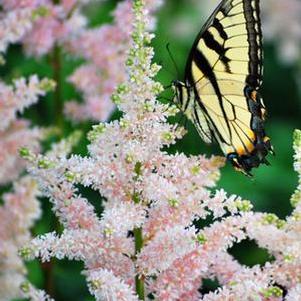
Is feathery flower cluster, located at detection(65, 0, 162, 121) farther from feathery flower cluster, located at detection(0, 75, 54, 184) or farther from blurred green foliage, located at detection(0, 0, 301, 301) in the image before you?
feathery flower cluster, located at detection(0, 75, 54, 184)

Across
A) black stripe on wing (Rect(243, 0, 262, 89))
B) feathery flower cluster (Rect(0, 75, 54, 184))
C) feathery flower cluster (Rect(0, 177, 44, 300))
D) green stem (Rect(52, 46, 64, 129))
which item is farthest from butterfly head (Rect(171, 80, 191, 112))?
green stem (Rect(52, 46, 64, 129))

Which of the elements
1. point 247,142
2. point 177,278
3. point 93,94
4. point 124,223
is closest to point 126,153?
point 124,223

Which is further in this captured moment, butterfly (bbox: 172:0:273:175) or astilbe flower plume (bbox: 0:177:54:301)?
astilbe flower plume (bbox: 0:177:54:301)

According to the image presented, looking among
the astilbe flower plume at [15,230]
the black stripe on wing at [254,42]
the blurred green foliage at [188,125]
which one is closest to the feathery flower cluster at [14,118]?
the astilbe flower plume at [15,230]

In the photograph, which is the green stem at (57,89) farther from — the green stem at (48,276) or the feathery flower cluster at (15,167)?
the green stem at (48,276)

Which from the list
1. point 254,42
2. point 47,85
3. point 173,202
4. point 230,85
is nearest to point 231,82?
point 230,85

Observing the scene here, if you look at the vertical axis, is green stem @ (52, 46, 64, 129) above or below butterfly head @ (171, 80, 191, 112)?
above

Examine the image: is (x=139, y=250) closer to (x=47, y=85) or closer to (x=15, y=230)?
(x=15, y=230)

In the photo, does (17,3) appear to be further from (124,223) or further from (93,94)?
(124,223)
